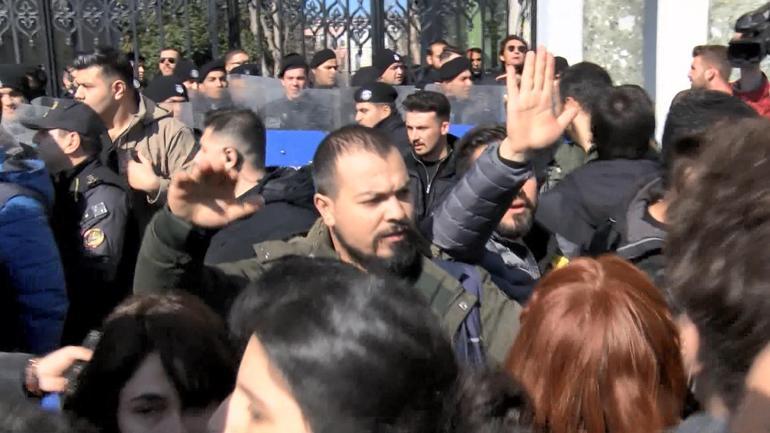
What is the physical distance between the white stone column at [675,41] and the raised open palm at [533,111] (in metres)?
3.95

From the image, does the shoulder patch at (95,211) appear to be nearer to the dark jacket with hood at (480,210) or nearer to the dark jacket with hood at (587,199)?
the dark jacket with hood at (480,210)

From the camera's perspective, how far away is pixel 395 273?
2.32 m

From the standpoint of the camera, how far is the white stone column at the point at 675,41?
242 inches

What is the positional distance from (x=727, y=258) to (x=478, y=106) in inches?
213

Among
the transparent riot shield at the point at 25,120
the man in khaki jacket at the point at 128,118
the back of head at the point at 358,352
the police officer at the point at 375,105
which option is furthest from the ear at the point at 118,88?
the back of head at the point at 358,352

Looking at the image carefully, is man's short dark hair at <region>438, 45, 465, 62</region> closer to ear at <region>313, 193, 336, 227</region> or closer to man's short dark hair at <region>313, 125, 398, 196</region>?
man's short dark hair at <region>313, 125, 398, 196</region>

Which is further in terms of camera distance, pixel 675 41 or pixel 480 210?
pixel 675 41

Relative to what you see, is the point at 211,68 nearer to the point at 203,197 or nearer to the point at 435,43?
the point at 435,43

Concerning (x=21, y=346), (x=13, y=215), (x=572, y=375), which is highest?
(x=13, y=215)

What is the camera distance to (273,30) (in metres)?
10.3

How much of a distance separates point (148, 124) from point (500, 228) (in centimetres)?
207

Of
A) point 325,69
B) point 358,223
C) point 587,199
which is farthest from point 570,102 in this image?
point 325,69

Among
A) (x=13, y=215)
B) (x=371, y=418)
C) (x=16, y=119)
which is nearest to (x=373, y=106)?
(x=16, y=119)

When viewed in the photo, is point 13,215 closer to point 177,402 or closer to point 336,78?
point 177,402
